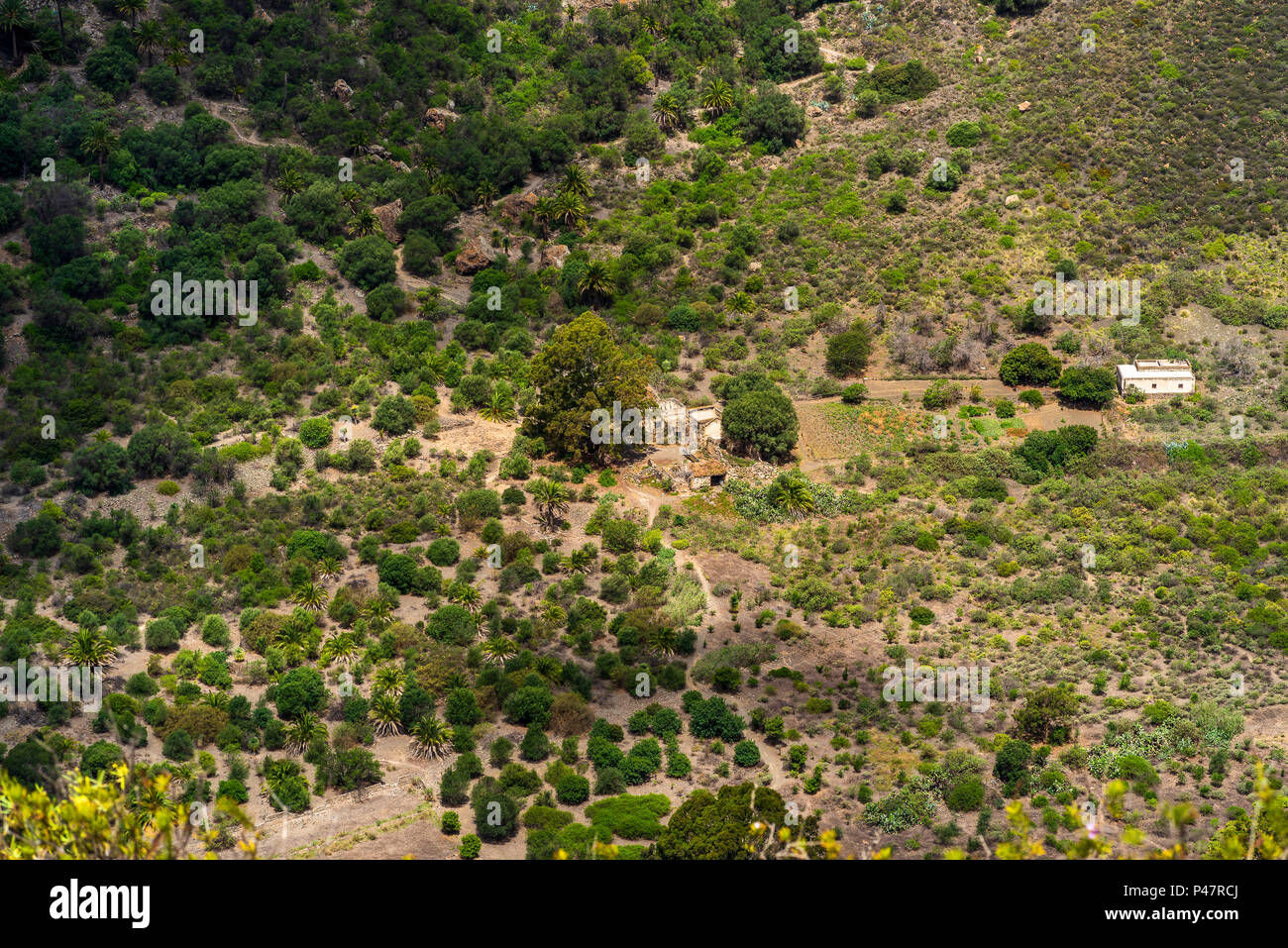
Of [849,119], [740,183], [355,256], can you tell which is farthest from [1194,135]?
[355,256]

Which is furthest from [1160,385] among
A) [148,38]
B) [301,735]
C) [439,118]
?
[148,38]

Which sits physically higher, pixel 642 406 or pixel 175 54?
pixel 175 54

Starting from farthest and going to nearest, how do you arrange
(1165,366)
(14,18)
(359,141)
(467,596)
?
(359,141), (14,18), (1165,366), (467,596)

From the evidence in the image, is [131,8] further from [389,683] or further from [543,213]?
[389,683]

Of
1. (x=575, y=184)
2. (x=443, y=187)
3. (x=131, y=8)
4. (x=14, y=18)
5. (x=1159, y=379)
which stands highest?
(x=131, y=8)

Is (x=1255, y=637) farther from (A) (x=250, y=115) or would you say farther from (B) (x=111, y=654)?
(A) (x=250, y=115)
